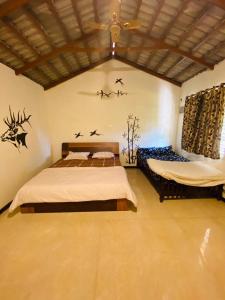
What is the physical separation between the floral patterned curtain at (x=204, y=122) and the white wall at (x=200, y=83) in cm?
17

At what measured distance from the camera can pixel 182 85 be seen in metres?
5.50

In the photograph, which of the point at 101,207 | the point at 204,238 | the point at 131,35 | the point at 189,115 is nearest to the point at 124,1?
the point at 131,35

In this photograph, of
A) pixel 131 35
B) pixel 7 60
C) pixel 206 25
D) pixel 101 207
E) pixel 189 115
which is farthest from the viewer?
pixel 189 115

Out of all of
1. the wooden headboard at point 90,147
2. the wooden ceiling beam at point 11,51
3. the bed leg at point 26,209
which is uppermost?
the wooden ceiling beam at point 11,51

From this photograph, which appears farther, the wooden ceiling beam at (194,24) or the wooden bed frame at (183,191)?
the wooden bed frame at (183,191)

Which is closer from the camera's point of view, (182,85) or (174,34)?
(174,34)

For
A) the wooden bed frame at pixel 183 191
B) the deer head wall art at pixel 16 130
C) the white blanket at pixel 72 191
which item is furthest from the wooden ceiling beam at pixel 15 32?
the wooden bed frame at pixel 183 191

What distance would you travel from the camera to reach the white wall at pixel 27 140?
3.34 m

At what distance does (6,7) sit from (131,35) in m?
2.56

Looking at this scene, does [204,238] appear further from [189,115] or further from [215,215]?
[189,115]

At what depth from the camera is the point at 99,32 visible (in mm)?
3822

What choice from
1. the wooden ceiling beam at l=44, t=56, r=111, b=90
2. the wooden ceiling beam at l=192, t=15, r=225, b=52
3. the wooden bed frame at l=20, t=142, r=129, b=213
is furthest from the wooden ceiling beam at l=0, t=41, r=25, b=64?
the wooden ceiling beam at l=192, t=15, r=225, b=52

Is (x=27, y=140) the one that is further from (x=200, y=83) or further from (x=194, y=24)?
(x=200, y=83)

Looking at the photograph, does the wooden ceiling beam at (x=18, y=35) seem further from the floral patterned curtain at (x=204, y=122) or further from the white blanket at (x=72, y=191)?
the floral patterned curtain at (x=204, y=122)
